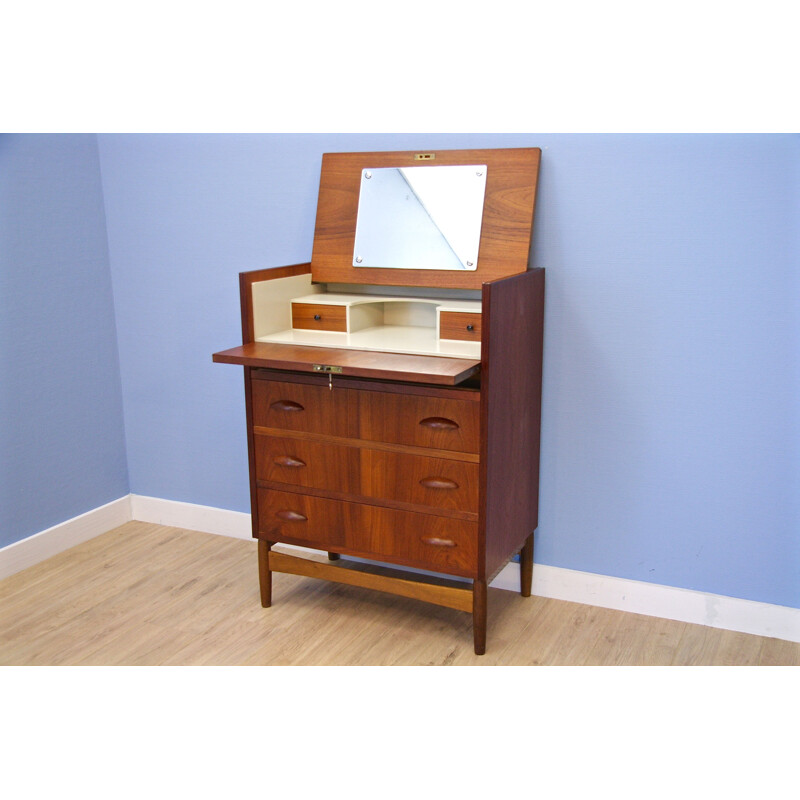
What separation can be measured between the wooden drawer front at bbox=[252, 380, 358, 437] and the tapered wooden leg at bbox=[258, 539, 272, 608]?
383 millimetres

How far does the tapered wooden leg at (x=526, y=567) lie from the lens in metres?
2.61

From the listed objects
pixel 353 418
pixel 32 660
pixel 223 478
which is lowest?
pixel 32 660

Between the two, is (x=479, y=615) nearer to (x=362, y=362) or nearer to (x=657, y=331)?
(x=362, y=362)

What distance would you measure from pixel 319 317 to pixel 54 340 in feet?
3.28

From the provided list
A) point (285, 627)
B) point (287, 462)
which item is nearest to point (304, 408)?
point (287, 462)

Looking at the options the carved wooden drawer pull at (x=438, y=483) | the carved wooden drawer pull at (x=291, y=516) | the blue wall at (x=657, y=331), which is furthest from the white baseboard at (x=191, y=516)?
the carved wooden drawer pull at (x=438, y=483)

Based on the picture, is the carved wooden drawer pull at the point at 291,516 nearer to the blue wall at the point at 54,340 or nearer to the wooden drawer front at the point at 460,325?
the wooden drawer front at the point at 460,325

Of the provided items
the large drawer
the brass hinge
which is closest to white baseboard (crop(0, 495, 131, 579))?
the large drawer

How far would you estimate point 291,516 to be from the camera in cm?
248

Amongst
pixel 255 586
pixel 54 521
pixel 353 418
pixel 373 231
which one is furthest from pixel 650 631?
pixel 54 521

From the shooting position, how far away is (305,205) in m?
2.78

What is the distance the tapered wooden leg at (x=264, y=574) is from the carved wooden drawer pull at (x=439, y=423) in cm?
68

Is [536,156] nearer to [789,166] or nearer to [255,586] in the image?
[789,166]

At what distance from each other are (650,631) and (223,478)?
1.54 metres
